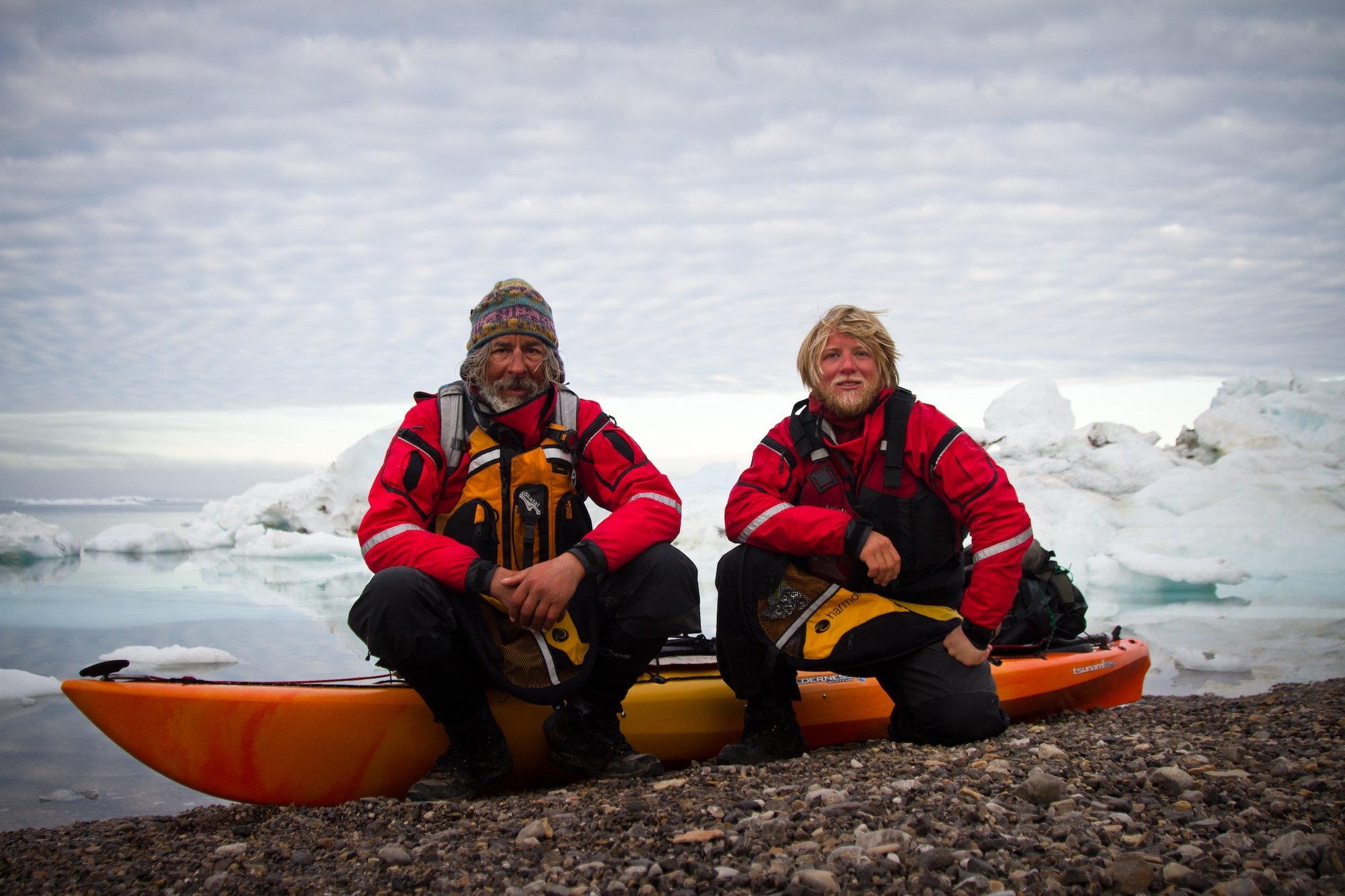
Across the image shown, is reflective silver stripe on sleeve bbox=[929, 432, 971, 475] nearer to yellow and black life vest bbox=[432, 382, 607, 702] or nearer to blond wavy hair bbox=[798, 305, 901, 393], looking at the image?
blond wavy hair bbox=[798, 305, 901, 393]

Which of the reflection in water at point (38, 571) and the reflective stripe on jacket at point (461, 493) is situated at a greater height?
the reflective stripe on jacket at point (461, 493)

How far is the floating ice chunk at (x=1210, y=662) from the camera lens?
539 centimetres

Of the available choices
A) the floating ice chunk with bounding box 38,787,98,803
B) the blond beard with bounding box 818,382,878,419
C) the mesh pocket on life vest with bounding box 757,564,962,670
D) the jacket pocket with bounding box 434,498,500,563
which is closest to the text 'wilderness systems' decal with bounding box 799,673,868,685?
the mesh pocket on life vest with bounding box 757,564,962,670

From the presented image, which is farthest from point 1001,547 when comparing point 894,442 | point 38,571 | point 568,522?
point 38,571

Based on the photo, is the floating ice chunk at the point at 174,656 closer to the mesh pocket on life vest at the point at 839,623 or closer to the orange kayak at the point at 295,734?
the orange kayak at the point at 295,734

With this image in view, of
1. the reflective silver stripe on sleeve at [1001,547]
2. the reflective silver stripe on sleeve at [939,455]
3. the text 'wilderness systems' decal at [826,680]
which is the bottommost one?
the text 'wilderness systems' decal at [826,680]

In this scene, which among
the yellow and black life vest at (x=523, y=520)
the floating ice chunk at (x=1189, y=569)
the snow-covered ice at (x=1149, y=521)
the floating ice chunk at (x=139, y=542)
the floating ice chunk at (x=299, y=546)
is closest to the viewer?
the yellow and black life vest at (x=523, y=520)

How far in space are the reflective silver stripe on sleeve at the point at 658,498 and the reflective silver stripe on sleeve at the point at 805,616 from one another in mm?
482

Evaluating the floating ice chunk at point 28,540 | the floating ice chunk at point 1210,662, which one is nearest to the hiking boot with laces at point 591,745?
the floating ice chunk at point 1210,662

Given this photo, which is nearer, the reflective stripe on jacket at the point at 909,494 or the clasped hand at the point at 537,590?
the clasped hand at the point at 537,590

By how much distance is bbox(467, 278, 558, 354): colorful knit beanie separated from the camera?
263 cm

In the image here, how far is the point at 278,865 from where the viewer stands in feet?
5.90

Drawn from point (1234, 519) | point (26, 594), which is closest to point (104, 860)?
point (26, 594)

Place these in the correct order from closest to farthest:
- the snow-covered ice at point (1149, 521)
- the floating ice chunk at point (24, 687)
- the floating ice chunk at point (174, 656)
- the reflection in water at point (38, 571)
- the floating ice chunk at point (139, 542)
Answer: the floating ice chunk at point (24, 687) → the floating ice chunk at point (174, 656) → the snow-covered ice at point (1149, 521) → the reflection in water at point (38, 571) → the floating ice chunk at point (139, 542)
